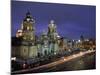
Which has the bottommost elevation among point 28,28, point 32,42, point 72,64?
point 72,64

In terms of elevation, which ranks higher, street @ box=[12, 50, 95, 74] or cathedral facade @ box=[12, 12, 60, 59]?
cathedral facade @ box=[12, 12, 60, 59]

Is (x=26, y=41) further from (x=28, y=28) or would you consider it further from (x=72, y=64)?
(x=72, y=64)

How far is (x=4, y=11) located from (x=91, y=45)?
3.98 feet

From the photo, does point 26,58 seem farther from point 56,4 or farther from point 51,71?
point 56,4

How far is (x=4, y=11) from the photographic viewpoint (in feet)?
7.43

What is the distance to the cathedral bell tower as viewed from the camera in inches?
93.1

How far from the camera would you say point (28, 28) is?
2379 millimetres

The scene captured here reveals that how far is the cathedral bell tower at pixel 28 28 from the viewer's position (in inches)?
93.1

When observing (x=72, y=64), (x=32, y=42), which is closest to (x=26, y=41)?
(x=32, y=42)

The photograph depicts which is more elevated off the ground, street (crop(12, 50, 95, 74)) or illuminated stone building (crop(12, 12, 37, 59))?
illuminated stone building (crop(12, 12, 37, 59))

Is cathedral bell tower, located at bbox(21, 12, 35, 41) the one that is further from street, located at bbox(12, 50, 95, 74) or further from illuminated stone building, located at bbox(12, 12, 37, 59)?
street, located at bbox(12, 50, 95, 74)

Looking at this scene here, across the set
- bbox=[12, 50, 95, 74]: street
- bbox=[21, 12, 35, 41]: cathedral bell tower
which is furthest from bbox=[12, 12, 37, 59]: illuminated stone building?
bbox=[12, 50, 95, 74]: street

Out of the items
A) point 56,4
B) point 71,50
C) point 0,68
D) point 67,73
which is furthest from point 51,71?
point 56,4

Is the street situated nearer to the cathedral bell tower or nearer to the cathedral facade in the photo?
the cathedral facade
